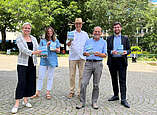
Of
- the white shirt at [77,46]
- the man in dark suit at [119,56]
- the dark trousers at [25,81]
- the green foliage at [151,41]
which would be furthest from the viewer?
the green foliage at [151,41]

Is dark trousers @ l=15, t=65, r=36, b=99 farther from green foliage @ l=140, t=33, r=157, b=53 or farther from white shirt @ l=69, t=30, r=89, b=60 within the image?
green foliage @ l=140, t=33, r=157, b=53

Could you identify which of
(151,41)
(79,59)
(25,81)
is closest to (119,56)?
(79,59)

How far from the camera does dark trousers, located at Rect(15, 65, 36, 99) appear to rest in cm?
427

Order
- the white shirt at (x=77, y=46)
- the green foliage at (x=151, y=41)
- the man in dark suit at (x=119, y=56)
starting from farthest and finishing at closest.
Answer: the green foliage at (x=151, y=41) < the white shirt at (x=77, y=46) < the man in dark suit at (x=119, y=56)

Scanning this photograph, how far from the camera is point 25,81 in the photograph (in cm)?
436

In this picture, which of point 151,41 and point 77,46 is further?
point 151,41

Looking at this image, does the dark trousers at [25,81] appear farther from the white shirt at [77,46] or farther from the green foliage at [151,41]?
the green foliage at [151,41]

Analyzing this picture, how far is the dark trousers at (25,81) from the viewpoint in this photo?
4.27 meters

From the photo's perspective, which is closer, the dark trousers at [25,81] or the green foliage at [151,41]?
the dark trousers at [25,81]

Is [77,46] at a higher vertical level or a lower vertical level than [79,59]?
higher

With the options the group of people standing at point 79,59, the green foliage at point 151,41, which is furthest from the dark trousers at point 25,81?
the green foliage at point 151,41

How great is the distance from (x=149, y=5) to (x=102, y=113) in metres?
28.2

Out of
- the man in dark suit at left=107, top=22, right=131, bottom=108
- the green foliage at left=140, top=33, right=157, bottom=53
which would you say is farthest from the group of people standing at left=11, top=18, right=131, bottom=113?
the green foliage at left=140, top=33, right=157, bottom=53

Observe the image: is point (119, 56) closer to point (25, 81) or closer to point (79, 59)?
point (79, 59)
